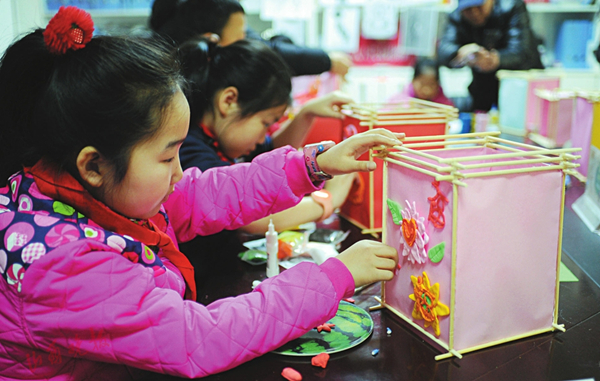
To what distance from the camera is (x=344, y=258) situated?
2.55 feet

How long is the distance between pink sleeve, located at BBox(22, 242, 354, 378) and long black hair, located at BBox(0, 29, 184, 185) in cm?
14

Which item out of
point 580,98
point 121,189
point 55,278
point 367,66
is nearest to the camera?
point 55,278

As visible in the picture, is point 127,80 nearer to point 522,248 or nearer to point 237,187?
point 237,187

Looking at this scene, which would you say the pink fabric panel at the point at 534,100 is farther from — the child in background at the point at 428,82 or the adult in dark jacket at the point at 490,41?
the child in background at the point at 428,82

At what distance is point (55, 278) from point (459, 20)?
9.06 ft

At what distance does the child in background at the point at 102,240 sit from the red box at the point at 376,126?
47 cm

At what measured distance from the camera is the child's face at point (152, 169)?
70 cm

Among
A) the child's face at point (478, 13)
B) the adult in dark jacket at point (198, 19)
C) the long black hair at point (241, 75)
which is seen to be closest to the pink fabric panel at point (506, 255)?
the long black hair at point (241, 75)

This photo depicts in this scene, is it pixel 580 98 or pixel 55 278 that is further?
pixel 580 98

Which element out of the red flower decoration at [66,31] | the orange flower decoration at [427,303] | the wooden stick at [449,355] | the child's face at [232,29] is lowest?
the wooden stick at [449,355]

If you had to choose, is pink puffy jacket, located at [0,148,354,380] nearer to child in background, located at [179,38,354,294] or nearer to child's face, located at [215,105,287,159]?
child in background, located at [179,38,354,294]

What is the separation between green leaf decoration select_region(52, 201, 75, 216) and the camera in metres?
0.68

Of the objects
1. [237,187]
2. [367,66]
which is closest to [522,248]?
[237,187]

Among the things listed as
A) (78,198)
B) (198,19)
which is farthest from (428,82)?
(78,198)
